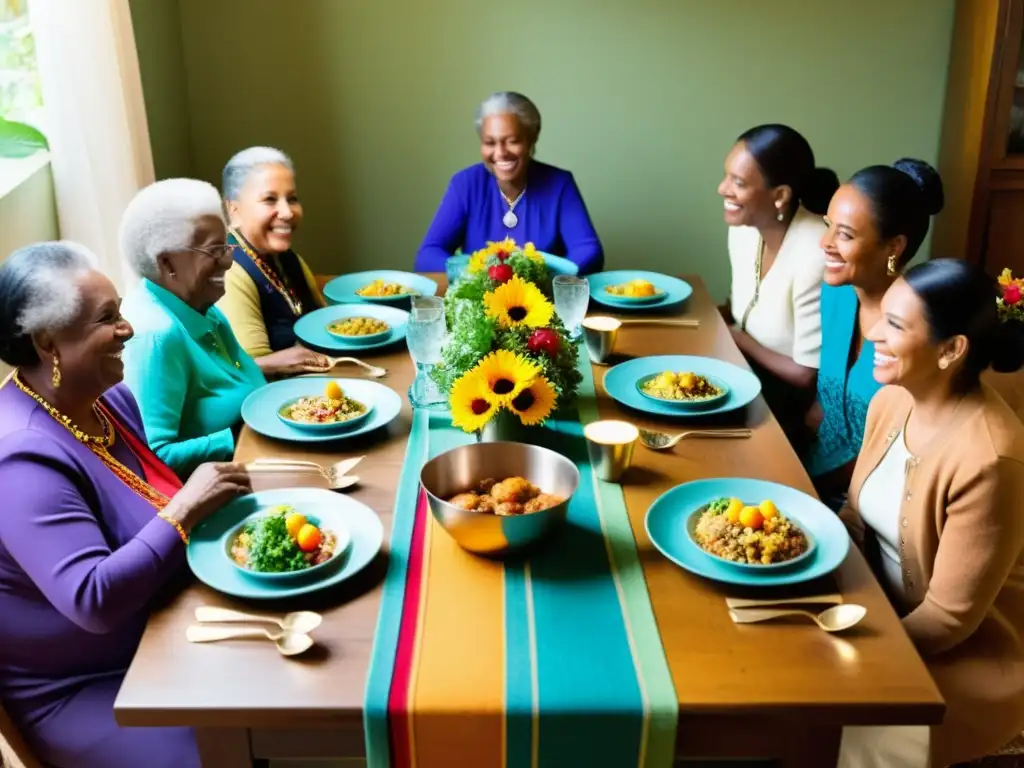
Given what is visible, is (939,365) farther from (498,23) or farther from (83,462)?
(498,23)

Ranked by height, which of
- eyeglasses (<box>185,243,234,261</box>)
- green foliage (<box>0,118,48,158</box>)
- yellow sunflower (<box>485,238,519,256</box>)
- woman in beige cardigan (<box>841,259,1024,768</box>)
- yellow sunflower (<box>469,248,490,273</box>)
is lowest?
woman in beige cardigan (<box>841,259,1024,768</box>)

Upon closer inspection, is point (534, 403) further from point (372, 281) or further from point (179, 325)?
point (372, 281)

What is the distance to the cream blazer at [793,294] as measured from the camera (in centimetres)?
250

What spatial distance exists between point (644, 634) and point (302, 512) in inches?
23.3

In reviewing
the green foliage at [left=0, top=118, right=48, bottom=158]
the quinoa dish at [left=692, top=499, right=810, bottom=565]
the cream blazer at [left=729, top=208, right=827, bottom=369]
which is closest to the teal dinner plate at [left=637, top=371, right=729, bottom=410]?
the quinoa dish at [left=692, top=499, right=810, bottom=565]

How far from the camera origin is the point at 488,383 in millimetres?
1729

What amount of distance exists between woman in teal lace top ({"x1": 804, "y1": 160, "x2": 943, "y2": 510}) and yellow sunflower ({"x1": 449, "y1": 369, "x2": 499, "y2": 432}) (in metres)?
0.95

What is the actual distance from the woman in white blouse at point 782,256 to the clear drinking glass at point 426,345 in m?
0.97

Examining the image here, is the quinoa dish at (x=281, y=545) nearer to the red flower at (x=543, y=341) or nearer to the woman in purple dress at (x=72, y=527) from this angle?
the woman in purple dress at (x=72, y=527)

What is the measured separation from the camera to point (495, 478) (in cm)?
163

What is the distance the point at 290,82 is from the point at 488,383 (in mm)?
2516

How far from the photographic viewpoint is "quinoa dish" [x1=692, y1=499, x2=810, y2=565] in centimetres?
146

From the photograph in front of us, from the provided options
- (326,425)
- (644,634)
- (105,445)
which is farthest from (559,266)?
(644,634)

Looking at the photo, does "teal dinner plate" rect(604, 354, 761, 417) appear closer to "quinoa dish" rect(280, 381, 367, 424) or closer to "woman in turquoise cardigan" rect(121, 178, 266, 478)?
"quinoa dish" rect(280, 381, 367, 424)
